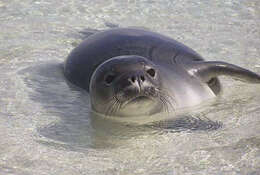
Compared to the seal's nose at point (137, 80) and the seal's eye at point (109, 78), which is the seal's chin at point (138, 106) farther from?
the seal's eye at point (109, 78)

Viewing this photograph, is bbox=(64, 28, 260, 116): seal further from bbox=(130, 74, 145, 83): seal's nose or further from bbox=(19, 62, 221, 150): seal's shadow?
bbox=(19, 62, 221, 150): seal's shadow

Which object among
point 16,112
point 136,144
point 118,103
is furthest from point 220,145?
point 16,112

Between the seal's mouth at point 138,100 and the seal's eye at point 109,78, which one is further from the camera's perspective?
the seal's eye at point 109,78

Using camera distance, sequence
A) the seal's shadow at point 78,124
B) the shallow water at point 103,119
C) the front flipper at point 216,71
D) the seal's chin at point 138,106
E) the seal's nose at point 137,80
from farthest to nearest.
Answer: the front flipper at point 216,71 → the seal's chin at point 138,106 → the seal's nose at point 137,80 → the seal's shadow at point 78,124 → the shallow water at point 103,119

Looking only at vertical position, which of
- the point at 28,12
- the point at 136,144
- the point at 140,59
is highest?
the point at 140,59

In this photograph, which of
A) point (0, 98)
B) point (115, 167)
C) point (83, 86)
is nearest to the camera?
point (115, 167)

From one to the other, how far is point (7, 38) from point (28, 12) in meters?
1.15

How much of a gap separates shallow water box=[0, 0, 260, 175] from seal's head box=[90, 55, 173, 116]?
142mm

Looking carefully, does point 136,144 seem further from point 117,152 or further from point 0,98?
point 0,98

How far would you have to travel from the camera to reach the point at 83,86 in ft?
17.4

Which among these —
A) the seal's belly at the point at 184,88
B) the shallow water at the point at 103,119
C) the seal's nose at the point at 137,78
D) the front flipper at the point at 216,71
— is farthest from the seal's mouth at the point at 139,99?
the front flipper at the point at 216,71

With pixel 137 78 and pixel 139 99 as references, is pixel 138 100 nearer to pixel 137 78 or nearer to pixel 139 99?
pixel 139 99

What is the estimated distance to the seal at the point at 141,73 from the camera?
14.1 feet

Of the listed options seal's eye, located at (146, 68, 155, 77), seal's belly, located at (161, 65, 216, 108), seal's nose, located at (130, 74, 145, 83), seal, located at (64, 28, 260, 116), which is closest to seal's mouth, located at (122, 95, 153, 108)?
seal, located at (64, 28, 260, 116)
